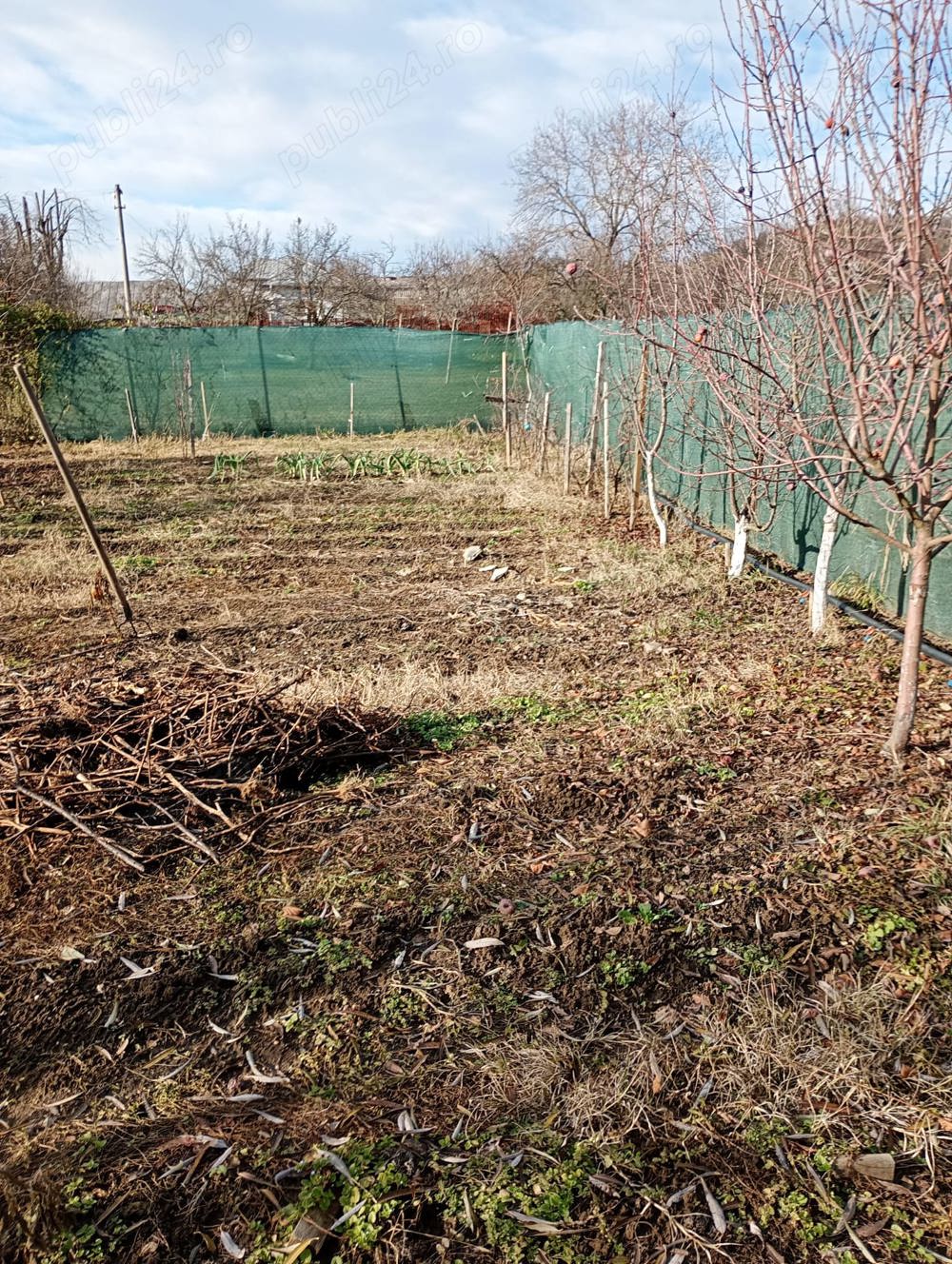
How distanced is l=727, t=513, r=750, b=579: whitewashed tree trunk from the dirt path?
4.08 feet

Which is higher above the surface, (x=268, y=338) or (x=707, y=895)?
(x=268, y=338)

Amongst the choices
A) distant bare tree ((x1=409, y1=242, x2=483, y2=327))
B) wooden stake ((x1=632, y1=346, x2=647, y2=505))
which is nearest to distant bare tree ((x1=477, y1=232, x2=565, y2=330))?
distant bare tree ((x1=409, y1=242, x2=483, y2=327))

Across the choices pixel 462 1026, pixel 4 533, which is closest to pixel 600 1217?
pixel 462 1026

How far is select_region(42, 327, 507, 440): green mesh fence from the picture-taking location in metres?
13.5

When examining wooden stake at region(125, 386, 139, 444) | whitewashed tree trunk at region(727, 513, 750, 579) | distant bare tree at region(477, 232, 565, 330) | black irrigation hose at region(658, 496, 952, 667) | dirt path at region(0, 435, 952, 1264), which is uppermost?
distant bare tree at region(477, 232, 565, 330)

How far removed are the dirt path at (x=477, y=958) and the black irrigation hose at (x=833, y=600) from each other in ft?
0.31

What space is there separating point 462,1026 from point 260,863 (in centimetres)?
94

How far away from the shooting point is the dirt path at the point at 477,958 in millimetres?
1626

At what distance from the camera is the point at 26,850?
2.75 meters

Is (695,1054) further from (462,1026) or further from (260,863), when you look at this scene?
(260,863)

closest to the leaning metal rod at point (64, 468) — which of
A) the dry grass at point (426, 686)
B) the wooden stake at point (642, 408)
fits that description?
the dry grass at point (426, 686)

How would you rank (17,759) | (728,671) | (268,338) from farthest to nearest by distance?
(268,338)
(728,671)
(17,759)

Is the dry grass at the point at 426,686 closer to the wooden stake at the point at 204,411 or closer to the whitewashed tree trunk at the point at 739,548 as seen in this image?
the whitewashed tree trunk at the point at 739,548

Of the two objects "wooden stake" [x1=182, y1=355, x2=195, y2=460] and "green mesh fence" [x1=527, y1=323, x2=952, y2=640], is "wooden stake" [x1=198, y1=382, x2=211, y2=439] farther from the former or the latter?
"green mesh fence" [x1=527, y1=323, x2=952, y2=640]
